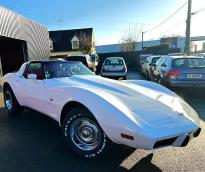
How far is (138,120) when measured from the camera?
3305 mm

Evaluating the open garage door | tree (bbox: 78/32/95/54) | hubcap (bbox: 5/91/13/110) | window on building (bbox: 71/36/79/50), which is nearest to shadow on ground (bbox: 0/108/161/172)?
hubcap (bbox: 5/91/13/110)

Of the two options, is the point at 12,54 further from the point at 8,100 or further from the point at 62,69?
the point at 62,69

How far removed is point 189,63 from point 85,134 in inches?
241

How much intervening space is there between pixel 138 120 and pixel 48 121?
3.36 m

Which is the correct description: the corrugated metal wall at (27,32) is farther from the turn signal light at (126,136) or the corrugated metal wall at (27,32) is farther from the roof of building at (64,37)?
the turn signal light at (126,136)

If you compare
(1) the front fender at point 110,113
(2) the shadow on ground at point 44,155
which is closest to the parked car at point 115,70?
(2) the shadow on ground at point 44,155

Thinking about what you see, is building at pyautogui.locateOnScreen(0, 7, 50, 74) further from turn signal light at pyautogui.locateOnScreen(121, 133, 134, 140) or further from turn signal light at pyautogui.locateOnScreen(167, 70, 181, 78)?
turn signal light at pyautogui.locateOnScreen(121, 133, 134, 140)

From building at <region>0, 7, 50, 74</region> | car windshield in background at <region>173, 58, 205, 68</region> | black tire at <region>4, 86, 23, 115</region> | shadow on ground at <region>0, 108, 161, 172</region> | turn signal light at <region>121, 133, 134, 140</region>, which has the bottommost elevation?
shadow on ground at <region>0, 108, 161, 172</region>

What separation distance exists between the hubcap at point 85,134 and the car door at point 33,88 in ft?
4.27

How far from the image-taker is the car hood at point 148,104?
3.43m

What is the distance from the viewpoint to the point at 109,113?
11.2 feet

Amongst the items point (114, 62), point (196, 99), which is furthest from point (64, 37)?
point (196, 99)

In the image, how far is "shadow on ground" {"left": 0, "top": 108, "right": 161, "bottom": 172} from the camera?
12.1ft

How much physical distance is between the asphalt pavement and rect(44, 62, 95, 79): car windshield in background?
121 cm
